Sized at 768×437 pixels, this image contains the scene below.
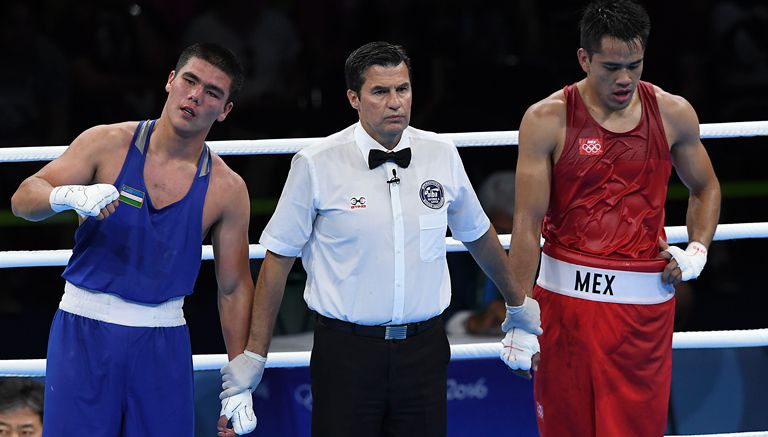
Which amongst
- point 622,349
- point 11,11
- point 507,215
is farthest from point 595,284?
point 11,11

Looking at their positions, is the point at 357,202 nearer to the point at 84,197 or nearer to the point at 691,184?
the point at 84,197

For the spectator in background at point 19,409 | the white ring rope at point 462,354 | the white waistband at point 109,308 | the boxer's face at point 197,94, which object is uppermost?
the boxer's face at point 197,94

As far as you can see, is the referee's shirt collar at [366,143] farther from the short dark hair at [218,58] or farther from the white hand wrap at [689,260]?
the white hand wrap at [689,260]

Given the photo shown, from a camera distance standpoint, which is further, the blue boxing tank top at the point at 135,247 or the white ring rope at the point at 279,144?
the white ring rope at the point at 279,144

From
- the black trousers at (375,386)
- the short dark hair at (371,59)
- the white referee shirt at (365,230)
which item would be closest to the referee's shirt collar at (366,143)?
Answer: the white referee shirt at (365,230)

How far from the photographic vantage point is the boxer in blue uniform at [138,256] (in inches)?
107

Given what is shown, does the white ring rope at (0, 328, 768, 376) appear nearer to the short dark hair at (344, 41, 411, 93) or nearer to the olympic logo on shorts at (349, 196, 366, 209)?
the olympic logo on shorts at (349, 196, 366, 209)

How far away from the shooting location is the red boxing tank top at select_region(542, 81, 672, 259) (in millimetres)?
2971

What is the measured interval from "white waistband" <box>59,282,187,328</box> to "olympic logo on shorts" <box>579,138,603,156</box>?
117 centimetres

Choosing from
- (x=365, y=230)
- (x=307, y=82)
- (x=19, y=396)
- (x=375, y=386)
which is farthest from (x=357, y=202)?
(x=307, y=82)

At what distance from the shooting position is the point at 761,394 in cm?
365

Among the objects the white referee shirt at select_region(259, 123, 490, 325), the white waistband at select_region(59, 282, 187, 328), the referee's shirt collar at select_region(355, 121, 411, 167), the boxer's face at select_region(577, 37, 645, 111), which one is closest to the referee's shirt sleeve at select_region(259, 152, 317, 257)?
the white referee shirt at select_region(259, 123, 490, 325)

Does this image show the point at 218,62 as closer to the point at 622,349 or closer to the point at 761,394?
the point at 622,349

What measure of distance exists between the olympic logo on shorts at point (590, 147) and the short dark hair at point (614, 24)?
0.23m
